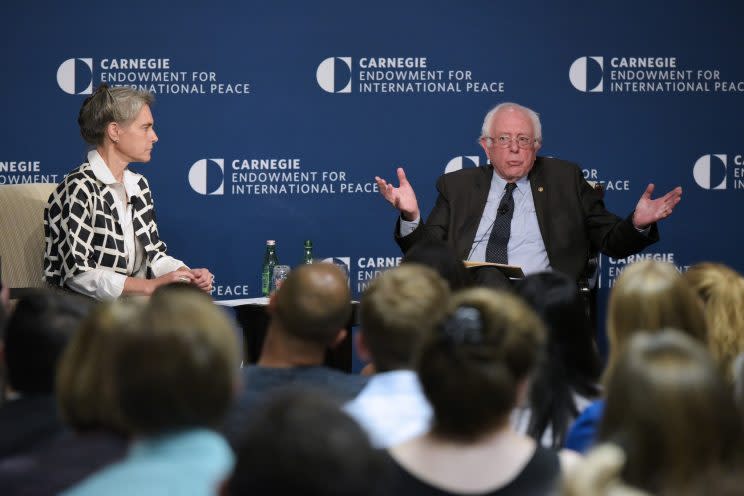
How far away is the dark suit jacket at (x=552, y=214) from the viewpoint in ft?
17.0

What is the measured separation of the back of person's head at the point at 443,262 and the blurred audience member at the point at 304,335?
76 cm

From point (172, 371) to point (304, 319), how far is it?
2.99 feet

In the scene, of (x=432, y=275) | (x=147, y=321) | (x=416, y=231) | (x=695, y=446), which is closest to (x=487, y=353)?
(x=695, y=446)

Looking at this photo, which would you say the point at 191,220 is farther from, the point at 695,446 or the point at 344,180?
the point at 695,446

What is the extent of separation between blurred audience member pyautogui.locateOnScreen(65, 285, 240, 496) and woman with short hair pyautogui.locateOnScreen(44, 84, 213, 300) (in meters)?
2.98

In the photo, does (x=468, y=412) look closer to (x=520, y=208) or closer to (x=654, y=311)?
(x=654, y=311)

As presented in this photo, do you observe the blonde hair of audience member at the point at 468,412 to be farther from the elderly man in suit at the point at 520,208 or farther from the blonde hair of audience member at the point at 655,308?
the elderly man in suit at the point at 520,208

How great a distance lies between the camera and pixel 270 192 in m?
6.00

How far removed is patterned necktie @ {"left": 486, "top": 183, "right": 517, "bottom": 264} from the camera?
5.25 m

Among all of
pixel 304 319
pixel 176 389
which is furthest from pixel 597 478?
pixel 304 319

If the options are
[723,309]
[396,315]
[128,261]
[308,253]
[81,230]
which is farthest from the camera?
[308,253]

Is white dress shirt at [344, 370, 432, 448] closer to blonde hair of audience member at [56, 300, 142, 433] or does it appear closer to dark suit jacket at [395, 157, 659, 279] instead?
blonde hair of audience member at [56, 300, 142, 433]

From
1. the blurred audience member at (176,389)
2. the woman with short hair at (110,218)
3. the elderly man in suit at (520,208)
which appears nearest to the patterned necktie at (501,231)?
the elderly man in suit at (520,208)

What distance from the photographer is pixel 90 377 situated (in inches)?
68.7
